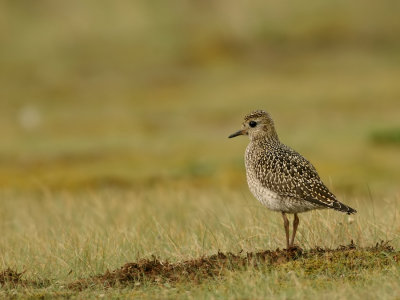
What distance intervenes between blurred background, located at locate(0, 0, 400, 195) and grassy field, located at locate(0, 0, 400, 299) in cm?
18

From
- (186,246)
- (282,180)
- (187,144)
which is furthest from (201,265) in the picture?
(187,144)

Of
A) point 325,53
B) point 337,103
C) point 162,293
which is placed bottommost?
point 162,293

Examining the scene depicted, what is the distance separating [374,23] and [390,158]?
61.8 meters

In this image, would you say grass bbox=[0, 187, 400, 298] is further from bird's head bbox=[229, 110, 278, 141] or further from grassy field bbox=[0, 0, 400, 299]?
bird's head bbox=[229, 110, 278, 141]

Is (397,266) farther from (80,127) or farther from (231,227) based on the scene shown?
(80,127)

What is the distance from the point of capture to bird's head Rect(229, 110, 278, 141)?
41.2 feet

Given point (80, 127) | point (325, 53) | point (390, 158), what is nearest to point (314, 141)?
point (390, 158)

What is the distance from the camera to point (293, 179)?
11.4 metres

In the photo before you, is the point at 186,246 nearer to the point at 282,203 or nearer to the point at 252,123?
the point at 282,203

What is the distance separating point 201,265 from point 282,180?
1.63 meters

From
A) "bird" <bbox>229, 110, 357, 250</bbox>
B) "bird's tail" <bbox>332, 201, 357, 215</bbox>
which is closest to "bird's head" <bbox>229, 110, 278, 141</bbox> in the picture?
"bird" <bbox>229, 110, 357, 250</bbox>

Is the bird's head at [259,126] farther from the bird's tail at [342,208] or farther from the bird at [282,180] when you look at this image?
the bird's tail at [342,208]

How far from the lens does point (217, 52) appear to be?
277 feet

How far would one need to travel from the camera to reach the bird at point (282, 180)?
11278mm
